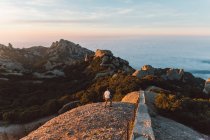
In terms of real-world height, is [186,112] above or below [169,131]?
below

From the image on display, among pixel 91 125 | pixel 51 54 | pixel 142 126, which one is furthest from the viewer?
pixel 51 54

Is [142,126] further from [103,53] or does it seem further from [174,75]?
[103,53]

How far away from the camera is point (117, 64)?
10300cm

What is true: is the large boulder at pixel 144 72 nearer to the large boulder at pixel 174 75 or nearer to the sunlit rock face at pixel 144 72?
the sunlit rock face at pixel 144 72

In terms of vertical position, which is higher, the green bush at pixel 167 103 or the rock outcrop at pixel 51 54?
the green bush at pixel 167 103

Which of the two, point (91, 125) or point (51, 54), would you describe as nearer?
point (91, 125)

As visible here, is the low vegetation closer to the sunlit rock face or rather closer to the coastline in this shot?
the coastline

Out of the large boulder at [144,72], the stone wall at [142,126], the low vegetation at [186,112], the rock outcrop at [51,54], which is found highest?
the stone wall at [142,126]

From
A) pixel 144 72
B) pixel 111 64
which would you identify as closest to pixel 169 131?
pixel 144 72

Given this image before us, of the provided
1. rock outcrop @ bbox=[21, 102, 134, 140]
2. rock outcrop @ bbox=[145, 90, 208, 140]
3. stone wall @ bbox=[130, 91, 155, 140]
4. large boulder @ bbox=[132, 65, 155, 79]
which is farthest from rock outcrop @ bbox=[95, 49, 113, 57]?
stone wall @ bbox=[130, 91, 155, 140]

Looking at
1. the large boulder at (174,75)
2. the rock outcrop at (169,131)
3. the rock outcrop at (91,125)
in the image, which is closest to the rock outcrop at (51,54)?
the large boulder at (174,75)

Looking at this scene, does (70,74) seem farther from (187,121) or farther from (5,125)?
(187,121)

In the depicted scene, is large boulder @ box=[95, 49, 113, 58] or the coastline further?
large boulder @ box=[95, 49, 113, 58]

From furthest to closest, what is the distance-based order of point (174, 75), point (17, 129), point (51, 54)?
point (51, 54)
point (174, 75)
point (17, 129)
